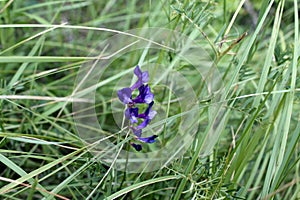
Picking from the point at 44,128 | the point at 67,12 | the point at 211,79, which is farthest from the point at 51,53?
the point at 211,79

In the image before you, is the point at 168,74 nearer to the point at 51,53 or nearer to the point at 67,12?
the point at 51,53

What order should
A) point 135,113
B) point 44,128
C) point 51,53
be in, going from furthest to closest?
1. point 51,53
2. point 44,128
3. point 135,113

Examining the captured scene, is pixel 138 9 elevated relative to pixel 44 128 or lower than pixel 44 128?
elevated

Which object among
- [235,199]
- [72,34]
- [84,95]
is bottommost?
[235,199]

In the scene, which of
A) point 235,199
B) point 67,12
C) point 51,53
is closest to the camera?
point 235,199

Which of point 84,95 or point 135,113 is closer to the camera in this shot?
point 135,113

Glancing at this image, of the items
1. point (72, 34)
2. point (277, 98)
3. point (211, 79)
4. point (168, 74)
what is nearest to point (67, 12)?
point (72, 34)
